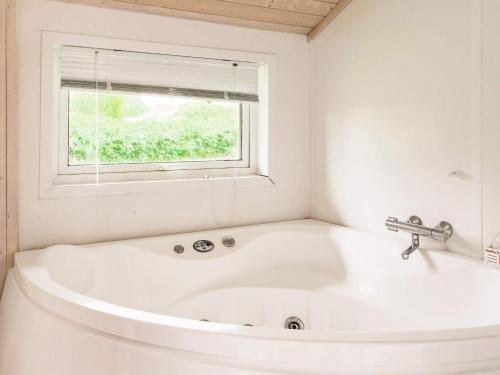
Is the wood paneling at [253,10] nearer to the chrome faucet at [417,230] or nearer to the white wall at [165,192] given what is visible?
the white wall at [165,192]

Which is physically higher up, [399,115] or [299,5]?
[299,5]

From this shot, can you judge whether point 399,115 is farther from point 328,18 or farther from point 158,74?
point 158,74

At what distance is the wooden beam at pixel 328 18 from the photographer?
7.47 ft

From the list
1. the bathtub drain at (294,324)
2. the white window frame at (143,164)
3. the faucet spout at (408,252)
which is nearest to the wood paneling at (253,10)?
the white window frame at (143,164)

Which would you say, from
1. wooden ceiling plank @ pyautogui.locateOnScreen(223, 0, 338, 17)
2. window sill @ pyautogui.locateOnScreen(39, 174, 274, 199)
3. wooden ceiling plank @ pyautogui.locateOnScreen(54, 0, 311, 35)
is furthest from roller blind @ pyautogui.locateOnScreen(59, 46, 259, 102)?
window sill @ pyautogui.locateOnScreen(39, 174, 274, 199)

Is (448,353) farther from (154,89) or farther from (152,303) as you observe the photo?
(154,89)

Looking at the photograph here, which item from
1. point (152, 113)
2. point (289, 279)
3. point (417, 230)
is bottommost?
point (289, 279)

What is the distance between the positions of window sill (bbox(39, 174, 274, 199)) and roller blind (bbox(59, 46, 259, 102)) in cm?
48

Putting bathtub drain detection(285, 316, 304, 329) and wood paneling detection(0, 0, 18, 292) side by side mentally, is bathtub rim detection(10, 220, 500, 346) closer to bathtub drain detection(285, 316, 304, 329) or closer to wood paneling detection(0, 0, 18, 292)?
wood paneling detection(0, 0, 18, 292)

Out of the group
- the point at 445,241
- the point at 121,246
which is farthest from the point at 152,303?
the point at 445,241

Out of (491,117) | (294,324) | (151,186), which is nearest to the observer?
(491,117)

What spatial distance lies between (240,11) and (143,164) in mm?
977

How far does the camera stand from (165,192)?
218cm

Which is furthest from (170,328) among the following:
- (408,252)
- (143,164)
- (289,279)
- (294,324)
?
(143,164)
